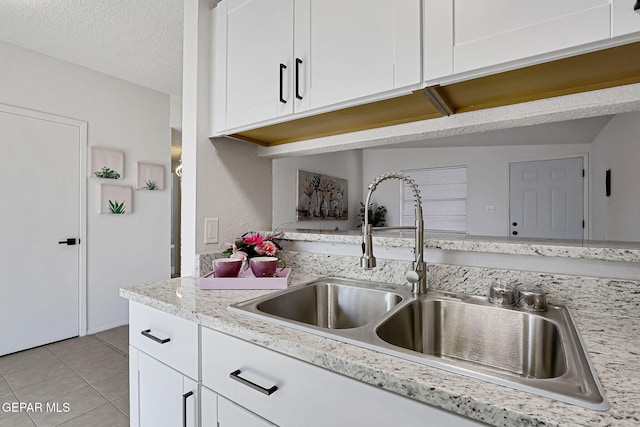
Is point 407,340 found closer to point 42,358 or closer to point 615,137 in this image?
point 42,358

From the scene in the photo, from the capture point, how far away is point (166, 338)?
3.26 ft

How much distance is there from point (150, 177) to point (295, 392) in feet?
10.5

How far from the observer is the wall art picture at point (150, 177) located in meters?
3.17

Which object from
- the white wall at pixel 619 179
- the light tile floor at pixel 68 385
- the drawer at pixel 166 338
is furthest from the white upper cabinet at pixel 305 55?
the white wall at pixel 619 179

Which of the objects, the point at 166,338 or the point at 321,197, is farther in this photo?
the point at 321,197

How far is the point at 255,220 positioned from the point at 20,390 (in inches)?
73.7

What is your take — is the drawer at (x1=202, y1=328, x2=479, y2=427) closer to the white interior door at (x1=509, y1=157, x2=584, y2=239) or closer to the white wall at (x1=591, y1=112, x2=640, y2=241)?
the white wall at (x1=591, y1=112, x2=640, y2=241)

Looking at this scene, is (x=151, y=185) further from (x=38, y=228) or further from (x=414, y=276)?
(x=414, y=276)

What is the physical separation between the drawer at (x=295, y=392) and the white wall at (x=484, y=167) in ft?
16.2

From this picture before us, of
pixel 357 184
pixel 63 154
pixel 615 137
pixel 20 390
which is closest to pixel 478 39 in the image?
pixel 20 390

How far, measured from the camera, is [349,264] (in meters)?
1.30

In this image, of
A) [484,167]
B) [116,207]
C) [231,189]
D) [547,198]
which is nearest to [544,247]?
[231,189]

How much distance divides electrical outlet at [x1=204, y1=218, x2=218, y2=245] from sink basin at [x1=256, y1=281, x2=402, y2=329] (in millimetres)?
537

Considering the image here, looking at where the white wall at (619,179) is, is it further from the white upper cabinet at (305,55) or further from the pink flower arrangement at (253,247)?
the pink flower arrangement at (253,247)
